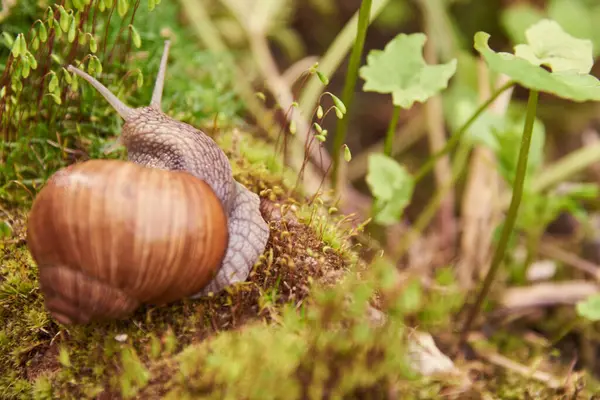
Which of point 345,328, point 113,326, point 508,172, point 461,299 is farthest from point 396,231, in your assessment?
point 113,326

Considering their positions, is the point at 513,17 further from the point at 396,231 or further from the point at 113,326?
the point at 113,326

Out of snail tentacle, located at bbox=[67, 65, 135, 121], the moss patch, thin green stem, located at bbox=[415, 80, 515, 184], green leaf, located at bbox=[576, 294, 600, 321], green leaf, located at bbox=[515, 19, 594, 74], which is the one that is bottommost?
the moss patch

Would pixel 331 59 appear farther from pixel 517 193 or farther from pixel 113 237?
pixel 113 237

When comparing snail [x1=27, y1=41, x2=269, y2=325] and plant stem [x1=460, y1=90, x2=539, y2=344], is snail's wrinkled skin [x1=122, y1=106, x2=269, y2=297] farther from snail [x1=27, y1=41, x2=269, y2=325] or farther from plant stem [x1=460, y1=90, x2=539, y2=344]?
plant stem [x1=460, y1=90, x2=539, y2=344]

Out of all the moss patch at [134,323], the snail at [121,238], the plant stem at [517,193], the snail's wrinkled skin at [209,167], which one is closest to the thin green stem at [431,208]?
the plant stem at [517,193]

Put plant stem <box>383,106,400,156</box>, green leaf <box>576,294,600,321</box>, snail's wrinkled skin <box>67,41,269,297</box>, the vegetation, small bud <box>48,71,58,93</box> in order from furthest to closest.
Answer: plant stem <box>383,106,400,156</box>
green leaf <box>576,294,600,321</box>
small bud <box>48,71,58,93</box>
snail's wrinkled skin <box>67,41,269,297</box>
the vegetation

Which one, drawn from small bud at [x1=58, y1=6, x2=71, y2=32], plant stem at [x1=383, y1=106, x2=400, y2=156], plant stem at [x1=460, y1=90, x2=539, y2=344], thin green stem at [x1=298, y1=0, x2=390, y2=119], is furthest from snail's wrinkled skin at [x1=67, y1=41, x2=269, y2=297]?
plant stem at [x1=460, y1=90, x2=539, y2=344]

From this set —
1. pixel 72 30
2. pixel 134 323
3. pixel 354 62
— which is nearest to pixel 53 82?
pixel 72 30

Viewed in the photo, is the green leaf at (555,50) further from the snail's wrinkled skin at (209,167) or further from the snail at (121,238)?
the snail at (121,238)
